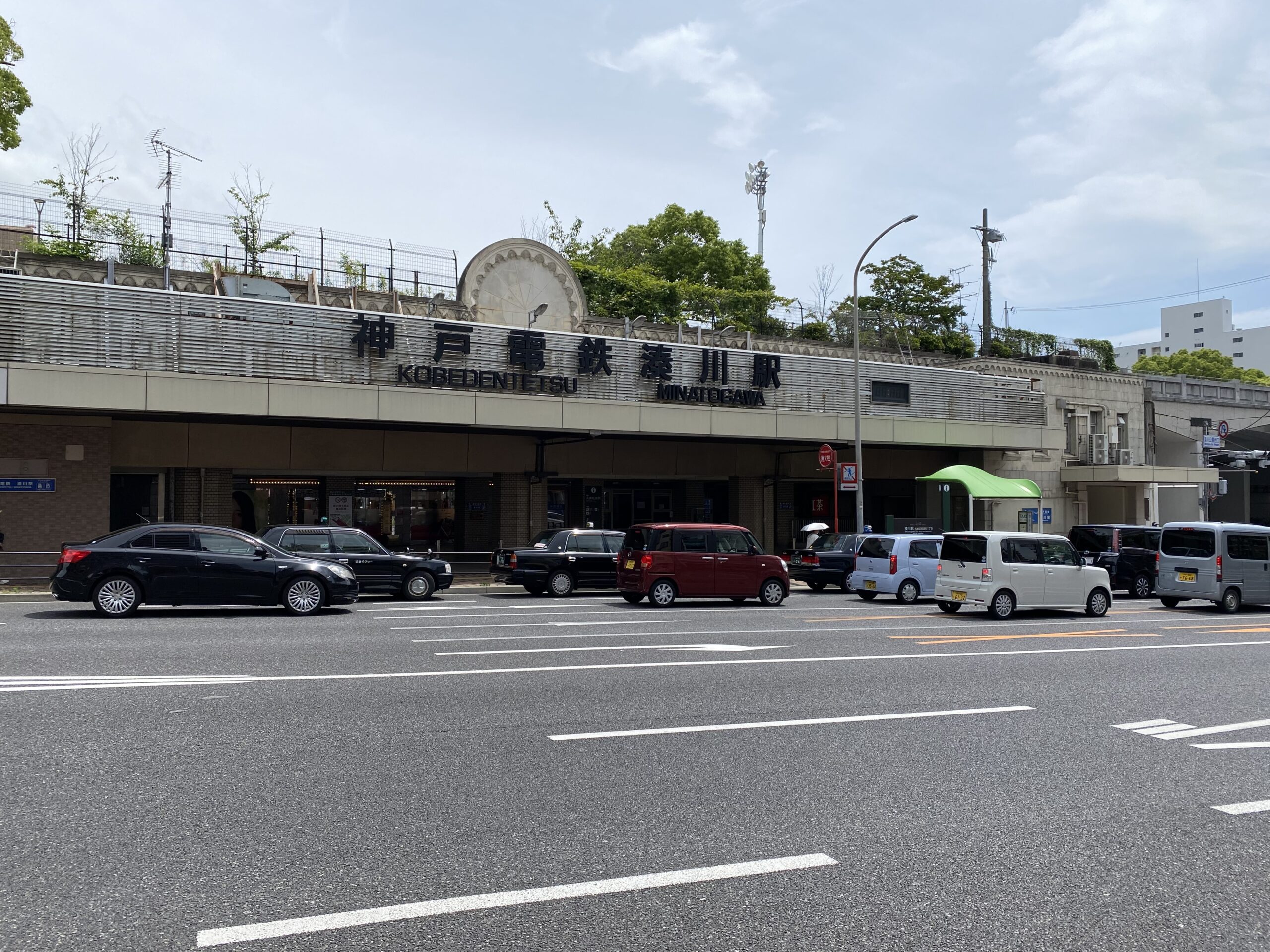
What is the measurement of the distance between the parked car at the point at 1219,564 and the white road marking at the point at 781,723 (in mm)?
15281

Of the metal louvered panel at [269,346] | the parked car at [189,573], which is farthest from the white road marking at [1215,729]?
the metal louvered panel at [269,346]

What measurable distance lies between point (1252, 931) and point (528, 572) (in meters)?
19.1

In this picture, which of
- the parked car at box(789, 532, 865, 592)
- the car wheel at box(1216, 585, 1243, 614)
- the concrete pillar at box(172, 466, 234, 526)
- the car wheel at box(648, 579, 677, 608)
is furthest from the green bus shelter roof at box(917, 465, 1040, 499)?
the concrete pillar at box(172, 466, 234, 526)

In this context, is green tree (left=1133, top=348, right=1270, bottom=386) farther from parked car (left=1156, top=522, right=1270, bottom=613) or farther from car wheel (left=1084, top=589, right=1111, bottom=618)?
car wheel (left=1084, top=589, right=1111, bottom=618)

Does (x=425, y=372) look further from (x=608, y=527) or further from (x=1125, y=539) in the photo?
(x=1125, y=539)

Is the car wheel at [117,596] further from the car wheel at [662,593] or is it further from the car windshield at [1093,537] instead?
the car windshield at [1093,537]

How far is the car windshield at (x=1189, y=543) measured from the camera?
22578 millimetres

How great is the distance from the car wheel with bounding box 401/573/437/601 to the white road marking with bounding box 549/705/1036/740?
14.0 meters

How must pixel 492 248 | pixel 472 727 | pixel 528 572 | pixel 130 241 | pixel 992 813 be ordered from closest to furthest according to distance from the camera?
pixel 992 813
pixel 472 727
pixel 528 572
pixel 492 248
pixel 130 241

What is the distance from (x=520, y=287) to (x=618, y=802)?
27.4 m

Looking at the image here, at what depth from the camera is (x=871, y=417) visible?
3412cm

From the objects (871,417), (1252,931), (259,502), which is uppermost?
(871,417)

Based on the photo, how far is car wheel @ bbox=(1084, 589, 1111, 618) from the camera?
20.9 meters

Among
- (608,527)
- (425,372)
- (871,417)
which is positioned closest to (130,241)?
(425,372)
